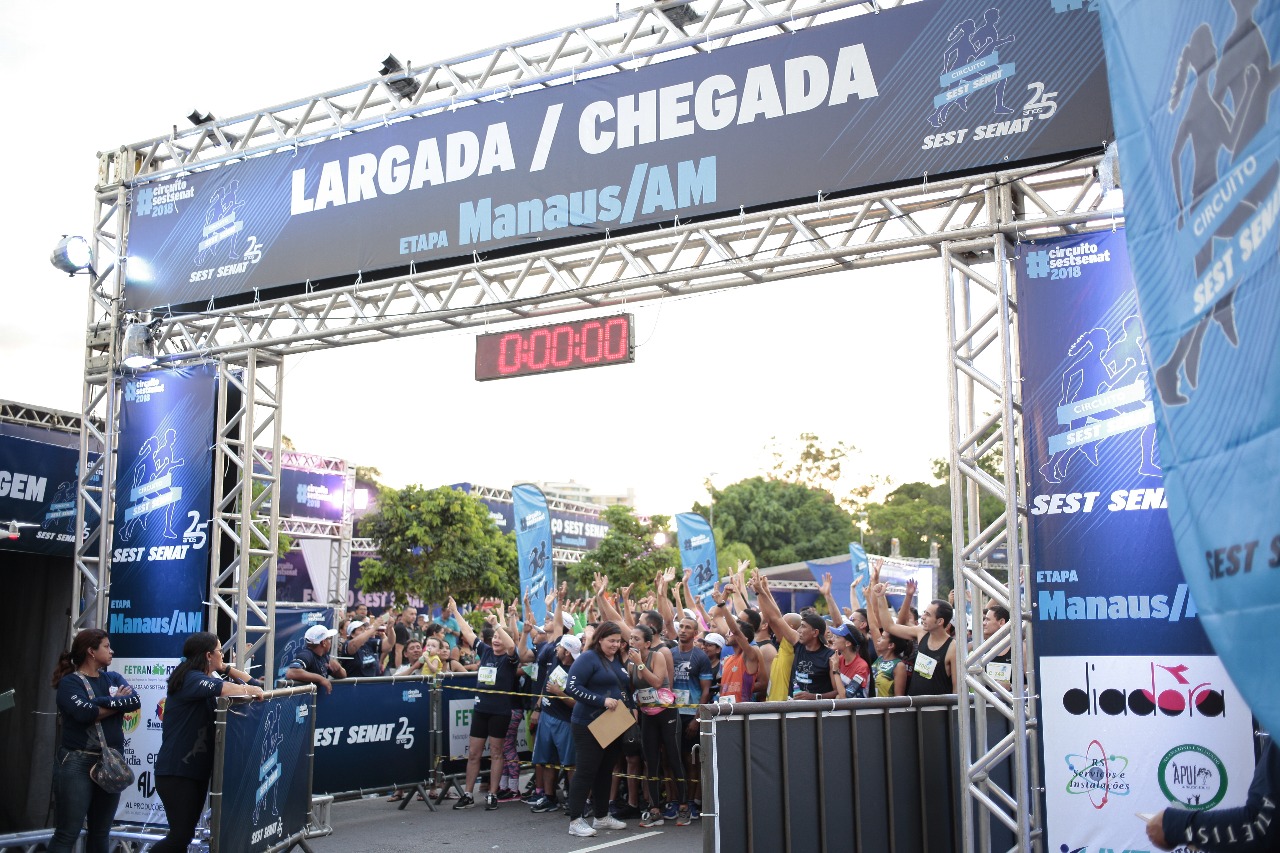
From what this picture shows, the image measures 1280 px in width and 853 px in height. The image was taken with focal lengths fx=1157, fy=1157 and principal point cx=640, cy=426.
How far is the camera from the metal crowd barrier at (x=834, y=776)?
6.71 metres

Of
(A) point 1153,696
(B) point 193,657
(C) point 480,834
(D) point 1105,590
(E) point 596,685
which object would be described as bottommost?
(C) point 480,834

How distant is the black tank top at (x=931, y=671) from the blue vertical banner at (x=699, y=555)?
11661 mm

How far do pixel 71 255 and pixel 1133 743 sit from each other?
11.0 m

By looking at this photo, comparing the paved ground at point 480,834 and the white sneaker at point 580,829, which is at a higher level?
the white sneaker at point 580,829

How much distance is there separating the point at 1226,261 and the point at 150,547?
11.1m

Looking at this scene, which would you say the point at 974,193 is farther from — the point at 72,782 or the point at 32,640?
the point at 32,640

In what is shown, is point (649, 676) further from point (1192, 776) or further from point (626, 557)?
point (626, 557)

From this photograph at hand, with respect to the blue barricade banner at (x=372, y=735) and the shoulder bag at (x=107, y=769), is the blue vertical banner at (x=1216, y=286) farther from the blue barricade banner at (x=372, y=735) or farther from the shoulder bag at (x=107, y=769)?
the blue barricade banner at (x=372, y=735)

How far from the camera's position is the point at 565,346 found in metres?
9.77

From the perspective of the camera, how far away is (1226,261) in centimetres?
276

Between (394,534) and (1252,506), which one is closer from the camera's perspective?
(1252,506)

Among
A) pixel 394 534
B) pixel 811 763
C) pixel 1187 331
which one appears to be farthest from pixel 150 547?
pixel 394 534

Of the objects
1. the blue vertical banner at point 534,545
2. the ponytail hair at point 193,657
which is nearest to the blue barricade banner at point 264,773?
the ponytail hair at point 193,657

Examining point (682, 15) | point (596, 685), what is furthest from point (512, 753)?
point (682, 15)
